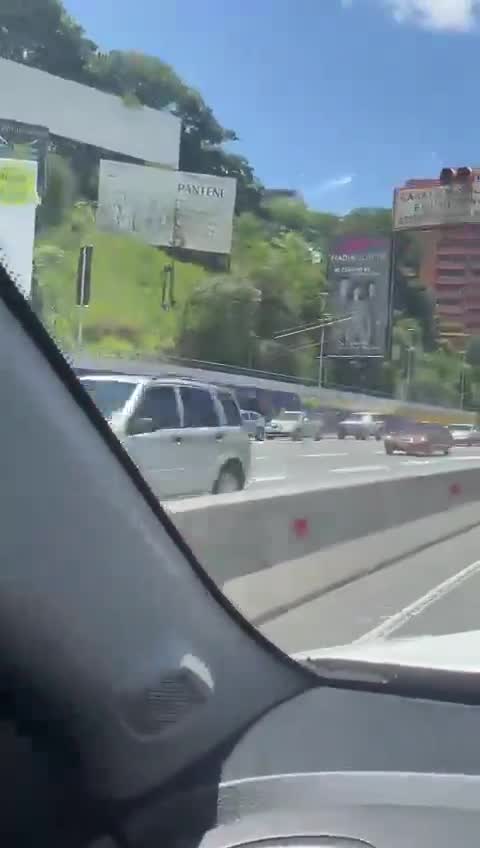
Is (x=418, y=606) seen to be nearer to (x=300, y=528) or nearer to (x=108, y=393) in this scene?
(x=300, y=528)

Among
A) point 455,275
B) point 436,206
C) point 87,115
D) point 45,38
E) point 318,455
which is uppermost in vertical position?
point 45,38

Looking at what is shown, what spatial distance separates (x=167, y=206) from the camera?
3.97m

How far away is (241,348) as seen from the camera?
4180 mm

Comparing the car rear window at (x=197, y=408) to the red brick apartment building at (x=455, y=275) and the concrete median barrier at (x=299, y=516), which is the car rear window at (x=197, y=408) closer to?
the concrete median barrier at (x=299, y=516)

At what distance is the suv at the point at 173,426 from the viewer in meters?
3.42

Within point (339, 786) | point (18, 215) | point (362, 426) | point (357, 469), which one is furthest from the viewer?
point (357, 469)

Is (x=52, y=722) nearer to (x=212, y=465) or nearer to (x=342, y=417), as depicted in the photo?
(x=342, y=417)

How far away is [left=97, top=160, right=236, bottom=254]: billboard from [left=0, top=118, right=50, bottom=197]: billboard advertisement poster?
32cm

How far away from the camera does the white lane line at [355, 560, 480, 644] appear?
17.3 feet

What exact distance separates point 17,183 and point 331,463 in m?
3.21

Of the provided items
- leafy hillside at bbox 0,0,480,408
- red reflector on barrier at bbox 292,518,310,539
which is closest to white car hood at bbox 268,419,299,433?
leafy hillside at bbox 0,0,480,408

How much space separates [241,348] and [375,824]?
1950mm

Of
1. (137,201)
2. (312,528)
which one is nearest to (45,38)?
(137,201)

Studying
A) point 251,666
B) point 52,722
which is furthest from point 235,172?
point 52,722
